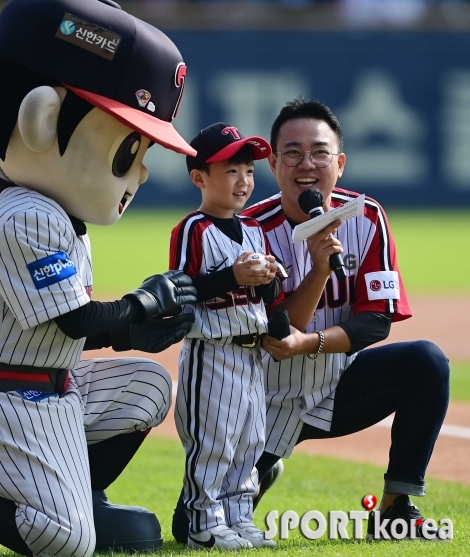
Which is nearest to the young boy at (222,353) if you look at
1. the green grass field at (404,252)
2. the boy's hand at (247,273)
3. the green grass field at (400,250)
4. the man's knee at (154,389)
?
the boy's hand at (247,273)

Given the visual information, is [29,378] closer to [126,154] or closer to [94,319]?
[94,319]

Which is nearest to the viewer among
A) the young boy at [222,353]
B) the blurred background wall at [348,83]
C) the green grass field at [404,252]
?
the young boy at [222,353]

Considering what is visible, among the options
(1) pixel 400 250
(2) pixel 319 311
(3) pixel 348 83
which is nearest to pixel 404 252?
(1) pixel 400 250

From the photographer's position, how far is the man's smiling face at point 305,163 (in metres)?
4.22

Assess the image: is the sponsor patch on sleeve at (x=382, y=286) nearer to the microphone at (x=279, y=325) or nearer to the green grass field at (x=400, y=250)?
the microphone at (x=279, y=325)

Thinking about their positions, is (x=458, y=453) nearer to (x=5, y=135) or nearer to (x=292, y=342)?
(x=292, y=342)

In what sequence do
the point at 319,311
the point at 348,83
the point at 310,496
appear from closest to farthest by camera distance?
the point at 319,311
the point at 310,496
the point at 348,83

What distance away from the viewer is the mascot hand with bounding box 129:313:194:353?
369 centimetres

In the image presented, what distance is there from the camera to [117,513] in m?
3.81

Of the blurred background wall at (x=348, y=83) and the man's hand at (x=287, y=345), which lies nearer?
the man's hand at (x=287, y=345)

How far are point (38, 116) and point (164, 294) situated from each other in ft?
2.39

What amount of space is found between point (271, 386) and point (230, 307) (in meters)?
0.69

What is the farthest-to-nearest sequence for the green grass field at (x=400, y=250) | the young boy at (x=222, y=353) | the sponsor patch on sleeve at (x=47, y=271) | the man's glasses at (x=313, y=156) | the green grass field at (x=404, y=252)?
1. the green grass field at (x=400, y=250)
2. the green grass field at (x=404, y=252)
3. the man's glasses at (x=313, y=156)
4. the young boy at (x=222, y=353)
5. the sponsor patch on sleeve at (x=47, y=271)

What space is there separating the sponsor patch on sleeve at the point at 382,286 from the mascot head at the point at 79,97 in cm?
101
